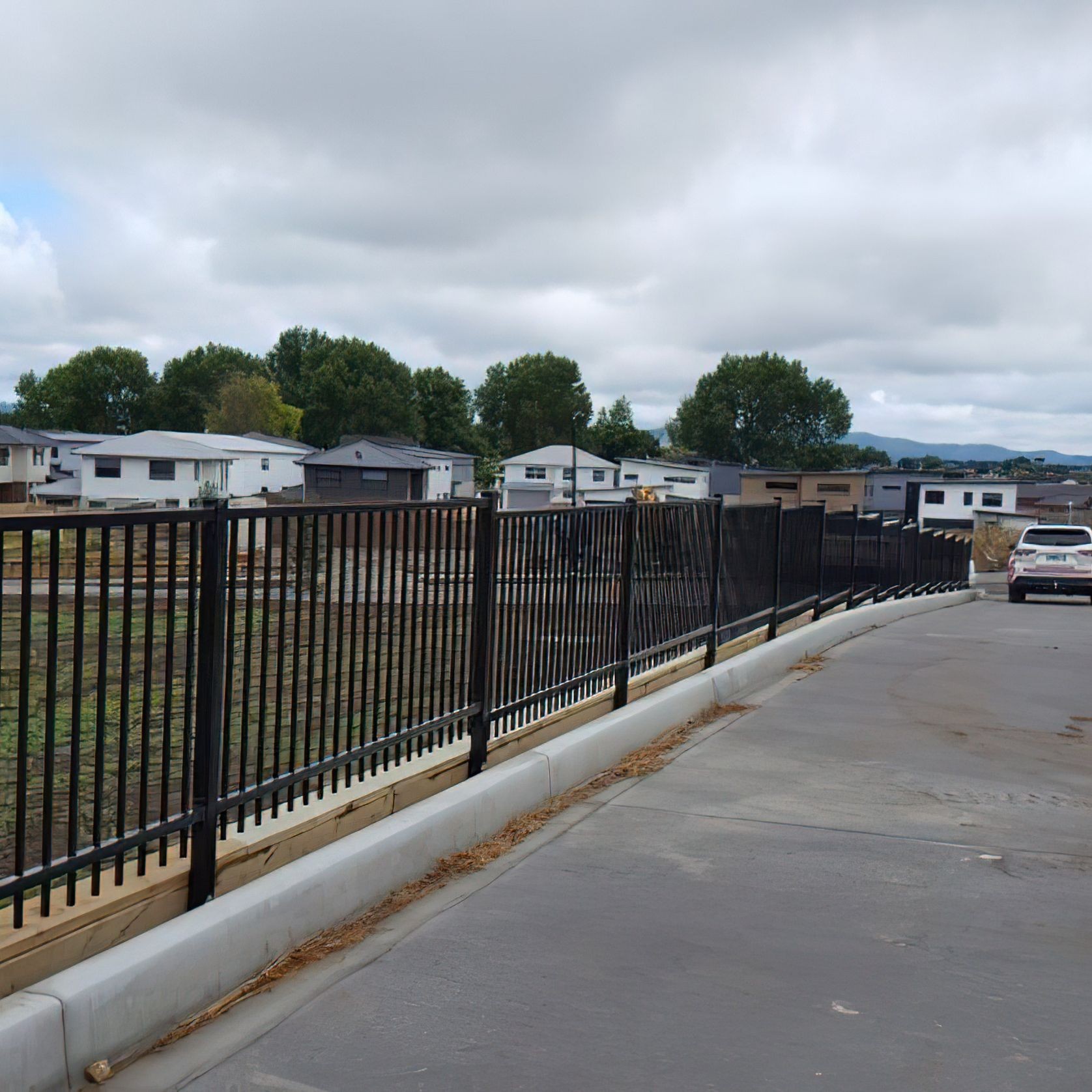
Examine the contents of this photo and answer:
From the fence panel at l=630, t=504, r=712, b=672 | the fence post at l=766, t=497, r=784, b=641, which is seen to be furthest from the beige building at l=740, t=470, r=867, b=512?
the fence panel at l=630, t=504, r=712, b=672

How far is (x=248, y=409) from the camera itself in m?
132

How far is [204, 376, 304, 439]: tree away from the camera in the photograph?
13112 cm

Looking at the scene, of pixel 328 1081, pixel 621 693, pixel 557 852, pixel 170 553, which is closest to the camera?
pixel 328 1081

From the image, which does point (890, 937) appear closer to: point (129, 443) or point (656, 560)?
point (656, 560)

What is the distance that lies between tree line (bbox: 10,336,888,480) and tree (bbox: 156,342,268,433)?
0.60 feet

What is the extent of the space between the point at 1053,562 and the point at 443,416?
121017 millimetres

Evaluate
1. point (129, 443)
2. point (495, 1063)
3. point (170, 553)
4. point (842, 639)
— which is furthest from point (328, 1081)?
point (129, 443)

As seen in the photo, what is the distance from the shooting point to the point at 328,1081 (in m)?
3.53

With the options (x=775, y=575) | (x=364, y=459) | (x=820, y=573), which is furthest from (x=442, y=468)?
(x=775, y=575)

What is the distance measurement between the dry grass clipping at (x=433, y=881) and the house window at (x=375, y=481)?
243 ft

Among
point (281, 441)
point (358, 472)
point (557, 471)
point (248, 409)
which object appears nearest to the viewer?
point (358, 472)

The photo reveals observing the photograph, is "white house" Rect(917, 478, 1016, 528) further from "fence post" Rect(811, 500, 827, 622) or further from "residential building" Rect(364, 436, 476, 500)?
"fence post" Rect(811, 500, 827, 622)

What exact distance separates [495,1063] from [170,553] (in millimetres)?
1939

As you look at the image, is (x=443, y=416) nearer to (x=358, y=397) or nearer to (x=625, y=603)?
(x=358, y=397)
